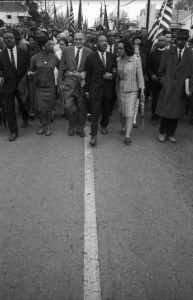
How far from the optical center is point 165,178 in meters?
4.50

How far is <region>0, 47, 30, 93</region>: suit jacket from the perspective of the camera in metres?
5.98

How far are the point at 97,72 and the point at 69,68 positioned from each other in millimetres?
567

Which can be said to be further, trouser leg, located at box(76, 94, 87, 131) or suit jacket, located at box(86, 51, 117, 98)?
trouser leg, located at box(76, 94, 87, 131)

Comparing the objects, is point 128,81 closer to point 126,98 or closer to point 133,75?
point 133,75

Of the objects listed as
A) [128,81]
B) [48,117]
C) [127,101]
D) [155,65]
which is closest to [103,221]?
[127,101]

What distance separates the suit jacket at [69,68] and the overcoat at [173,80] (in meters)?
1.49

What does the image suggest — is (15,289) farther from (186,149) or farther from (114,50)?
(114,50)

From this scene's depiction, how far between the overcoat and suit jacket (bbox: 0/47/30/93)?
2.74 metres

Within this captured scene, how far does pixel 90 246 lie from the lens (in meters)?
2.98

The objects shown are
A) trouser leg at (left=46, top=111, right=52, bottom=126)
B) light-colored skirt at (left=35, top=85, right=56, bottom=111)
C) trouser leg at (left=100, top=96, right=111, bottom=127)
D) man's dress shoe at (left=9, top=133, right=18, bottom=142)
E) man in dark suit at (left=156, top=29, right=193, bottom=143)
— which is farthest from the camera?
trouser leg at (left=46, top=111, right=52, bottom=126)

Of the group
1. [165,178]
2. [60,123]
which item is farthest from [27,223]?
[60,123]

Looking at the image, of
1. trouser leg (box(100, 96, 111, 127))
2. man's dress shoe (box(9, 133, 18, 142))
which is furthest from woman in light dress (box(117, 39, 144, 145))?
man's dress shoe (box(9, 133, 18, 142))

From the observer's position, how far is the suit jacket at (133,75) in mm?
5613

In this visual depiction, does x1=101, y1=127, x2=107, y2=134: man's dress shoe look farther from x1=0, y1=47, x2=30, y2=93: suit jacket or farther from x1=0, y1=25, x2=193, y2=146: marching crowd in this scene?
x1=0, y1=47, x2=30, y2=93: suit jacket
